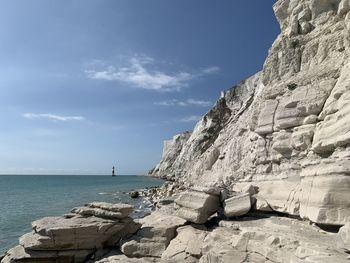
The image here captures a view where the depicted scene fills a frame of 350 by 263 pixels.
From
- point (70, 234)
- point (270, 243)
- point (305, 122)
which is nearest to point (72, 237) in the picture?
point (70, 234)

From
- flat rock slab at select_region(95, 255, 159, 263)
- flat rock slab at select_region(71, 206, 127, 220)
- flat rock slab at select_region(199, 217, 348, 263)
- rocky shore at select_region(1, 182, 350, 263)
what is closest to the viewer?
flat rock slab at select_region(199, 217, 348, 263)

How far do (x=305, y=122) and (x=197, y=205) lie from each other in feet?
19.0

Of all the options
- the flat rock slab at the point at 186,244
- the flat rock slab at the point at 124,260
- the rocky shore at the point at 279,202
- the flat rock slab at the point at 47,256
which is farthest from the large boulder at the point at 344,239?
the flat rock slab at the point at 47,256

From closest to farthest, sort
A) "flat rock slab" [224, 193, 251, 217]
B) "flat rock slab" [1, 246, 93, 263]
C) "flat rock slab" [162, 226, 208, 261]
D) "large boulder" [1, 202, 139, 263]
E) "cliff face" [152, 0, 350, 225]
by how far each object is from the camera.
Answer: "cliff face" [152, 0, 350, 225]
"flat rock slab" [162, 226, 208, 261]
"flat rock slab" [1, 246, 93, 263]
"large boulder" [1, 202, 139, 263]
"flat rock slab" [224, 193, 251, 217]

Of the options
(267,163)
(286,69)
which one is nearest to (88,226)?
(267,163)

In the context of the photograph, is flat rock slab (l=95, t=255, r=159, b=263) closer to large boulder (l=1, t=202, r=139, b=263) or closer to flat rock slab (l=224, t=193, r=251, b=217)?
large boulder (l=1, t=202, r=139, b=263)

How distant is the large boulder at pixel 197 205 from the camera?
536 inches

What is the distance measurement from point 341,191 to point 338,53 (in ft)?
28.7

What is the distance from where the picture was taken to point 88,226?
44.8ft

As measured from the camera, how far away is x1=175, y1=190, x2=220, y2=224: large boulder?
13.6 metres

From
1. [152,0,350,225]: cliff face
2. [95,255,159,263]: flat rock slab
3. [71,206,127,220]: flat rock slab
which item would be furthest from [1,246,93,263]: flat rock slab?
[152,0,350,225]: cliff face

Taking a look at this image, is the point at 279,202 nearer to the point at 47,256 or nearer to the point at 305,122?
the point at 305,122

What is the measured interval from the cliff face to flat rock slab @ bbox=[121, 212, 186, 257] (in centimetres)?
356

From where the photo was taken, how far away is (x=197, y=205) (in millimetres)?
13844
